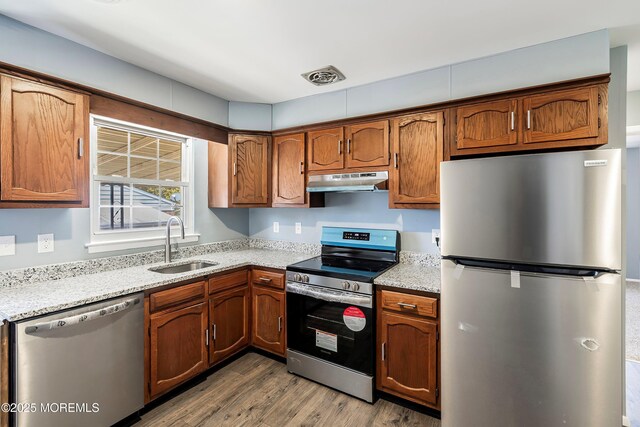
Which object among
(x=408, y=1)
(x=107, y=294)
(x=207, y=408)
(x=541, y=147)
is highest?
(x=408, y=1)

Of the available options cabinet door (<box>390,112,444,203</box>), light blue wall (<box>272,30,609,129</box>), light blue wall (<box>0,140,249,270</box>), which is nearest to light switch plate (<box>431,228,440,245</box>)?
cabinet door (<box>390,112,444,203</box>)

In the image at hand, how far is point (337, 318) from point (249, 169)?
1.73m

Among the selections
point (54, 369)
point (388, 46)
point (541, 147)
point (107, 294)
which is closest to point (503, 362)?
point (541, 147)

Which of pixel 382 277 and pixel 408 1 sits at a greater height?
pixel 408 1

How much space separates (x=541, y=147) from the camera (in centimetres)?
193

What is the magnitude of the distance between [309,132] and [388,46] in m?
1.05

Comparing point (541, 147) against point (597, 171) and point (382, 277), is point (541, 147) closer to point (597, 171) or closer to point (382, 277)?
point (597, 171)

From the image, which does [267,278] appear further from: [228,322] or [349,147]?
[349,147]

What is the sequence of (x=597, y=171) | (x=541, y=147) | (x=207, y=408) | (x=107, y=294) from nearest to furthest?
(x=597, y=171)
(x=107, y=294)
(x=541, y=147)
(x=207, y=408)

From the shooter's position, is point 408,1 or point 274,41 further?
point 274,41

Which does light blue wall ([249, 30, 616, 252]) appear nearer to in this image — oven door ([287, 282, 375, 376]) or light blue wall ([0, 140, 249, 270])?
oven door ([287, 282, 375, 376])

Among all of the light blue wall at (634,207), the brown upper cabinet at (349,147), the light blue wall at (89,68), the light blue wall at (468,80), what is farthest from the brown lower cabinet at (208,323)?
the light blue wall at (634,207)

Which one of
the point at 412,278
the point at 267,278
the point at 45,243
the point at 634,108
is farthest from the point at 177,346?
the point at 634,108

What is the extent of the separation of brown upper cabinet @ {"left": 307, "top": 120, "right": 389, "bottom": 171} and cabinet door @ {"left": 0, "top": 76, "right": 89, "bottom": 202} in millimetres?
1744
